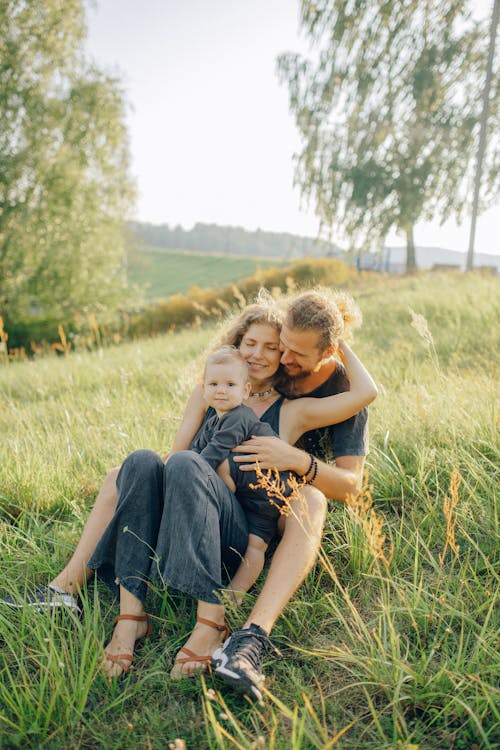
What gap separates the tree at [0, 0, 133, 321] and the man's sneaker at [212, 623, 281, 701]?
15.6 m

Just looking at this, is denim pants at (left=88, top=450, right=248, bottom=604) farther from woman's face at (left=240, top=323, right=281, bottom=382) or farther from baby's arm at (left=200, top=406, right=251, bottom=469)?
woman's face at (left=240, top=323, right=281, bottom=382)

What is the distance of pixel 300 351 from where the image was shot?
8.68 ft

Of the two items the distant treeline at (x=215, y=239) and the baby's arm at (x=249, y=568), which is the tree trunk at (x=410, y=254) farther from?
the distant treeline at (x=215, y=239)

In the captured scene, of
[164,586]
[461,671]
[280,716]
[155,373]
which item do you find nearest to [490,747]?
[461,671]

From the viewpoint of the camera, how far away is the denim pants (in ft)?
6.87

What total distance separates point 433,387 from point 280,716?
106 inches

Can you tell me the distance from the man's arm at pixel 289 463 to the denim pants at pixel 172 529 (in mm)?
194

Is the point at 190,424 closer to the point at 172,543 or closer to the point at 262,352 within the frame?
the point at 262,352

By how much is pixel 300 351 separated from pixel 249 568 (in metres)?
1.01

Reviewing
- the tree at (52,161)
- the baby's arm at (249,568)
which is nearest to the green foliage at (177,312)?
the tree at (52,161)

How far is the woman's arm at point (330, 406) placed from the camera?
2693 millimetres

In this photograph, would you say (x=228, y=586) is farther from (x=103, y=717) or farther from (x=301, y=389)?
(x=301, y=389)

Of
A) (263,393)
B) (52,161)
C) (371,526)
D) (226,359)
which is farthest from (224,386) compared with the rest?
(52,161)

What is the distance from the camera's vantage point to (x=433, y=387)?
398cm
